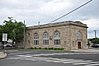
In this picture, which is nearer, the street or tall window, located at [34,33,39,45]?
the street

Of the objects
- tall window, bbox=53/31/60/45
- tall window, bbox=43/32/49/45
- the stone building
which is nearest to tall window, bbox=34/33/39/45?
the stone building

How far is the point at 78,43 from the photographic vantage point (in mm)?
66062

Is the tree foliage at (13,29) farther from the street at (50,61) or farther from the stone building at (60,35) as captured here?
the street at (50,61)

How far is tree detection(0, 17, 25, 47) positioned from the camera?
70.2 m

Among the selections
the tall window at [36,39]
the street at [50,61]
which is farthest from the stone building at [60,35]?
the street at [50,61]

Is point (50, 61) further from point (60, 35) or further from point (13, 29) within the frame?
point (13, 29)

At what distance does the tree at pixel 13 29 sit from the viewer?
230ft

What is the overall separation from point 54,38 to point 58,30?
2.79 metres

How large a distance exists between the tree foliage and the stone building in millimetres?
3700

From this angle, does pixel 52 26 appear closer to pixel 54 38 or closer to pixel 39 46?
pixel 54 38

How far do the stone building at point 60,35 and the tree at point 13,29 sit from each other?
3.70 meters

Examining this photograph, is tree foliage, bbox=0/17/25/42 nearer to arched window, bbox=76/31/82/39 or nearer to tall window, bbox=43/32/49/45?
tall window, bbox=43/32/49/45

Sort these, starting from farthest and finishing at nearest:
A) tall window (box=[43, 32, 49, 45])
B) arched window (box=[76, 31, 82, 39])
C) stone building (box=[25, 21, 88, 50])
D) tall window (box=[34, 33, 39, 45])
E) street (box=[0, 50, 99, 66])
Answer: tall window (box=[34, 33, 39, 45]) → tall window (box=[43, 32, 49, 45]) → arched window (box=[76, 31, 82, 39]) → stone building (box=[25, 21, 88, 50]) → street (box=[0, 50, 99, 66])

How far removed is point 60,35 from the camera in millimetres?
64688
